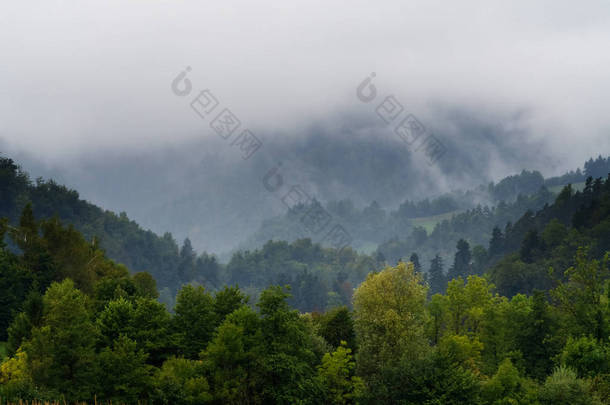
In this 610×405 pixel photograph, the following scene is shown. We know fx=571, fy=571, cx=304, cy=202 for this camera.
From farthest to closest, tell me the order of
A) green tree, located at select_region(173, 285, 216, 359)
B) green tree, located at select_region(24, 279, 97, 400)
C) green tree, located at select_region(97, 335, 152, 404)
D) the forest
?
green tree, located at select_region(173, 285, 216, 359) < the forest < green tree, located at select_region(24, 279, 97, 400) < green tree, located at select_region(97, 335, 152, 404)

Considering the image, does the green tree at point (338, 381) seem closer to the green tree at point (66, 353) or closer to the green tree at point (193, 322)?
the green tree at point (193, 322)

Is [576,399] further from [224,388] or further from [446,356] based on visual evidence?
[224,388]

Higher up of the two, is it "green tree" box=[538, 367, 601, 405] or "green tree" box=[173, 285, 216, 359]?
"green tree" box=[173, 285, 216, 359]

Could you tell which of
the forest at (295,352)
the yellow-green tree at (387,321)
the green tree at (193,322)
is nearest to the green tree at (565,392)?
the forest at (295,352)

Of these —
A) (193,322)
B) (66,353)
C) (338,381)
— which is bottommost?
(338,381)

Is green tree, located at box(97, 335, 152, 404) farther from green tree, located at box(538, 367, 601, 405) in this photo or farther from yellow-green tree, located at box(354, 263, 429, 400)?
green tree, located at box(538, 367, 601, 405)

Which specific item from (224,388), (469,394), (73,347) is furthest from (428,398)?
(73,347)

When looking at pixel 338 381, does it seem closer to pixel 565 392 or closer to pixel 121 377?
pixel 121 377

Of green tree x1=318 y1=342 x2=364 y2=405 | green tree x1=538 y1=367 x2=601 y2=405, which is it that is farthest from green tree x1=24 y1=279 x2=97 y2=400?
green tree x1=538 y1=367 x2=601 y2=405

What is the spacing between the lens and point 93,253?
11612cm

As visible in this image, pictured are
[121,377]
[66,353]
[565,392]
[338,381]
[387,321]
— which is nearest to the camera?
[121,377]

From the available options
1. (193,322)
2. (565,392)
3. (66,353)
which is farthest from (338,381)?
(66,353)

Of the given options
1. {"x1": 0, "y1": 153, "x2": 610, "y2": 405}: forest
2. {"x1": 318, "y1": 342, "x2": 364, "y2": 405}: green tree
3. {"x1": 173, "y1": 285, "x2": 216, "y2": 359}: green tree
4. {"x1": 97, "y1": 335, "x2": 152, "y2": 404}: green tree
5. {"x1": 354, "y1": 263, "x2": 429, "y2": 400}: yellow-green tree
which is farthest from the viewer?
{"x1": 173, "y1": 285, "x2": 216, "y2": 359}: green tree

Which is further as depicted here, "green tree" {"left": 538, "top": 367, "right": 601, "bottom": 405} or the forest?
the forest
